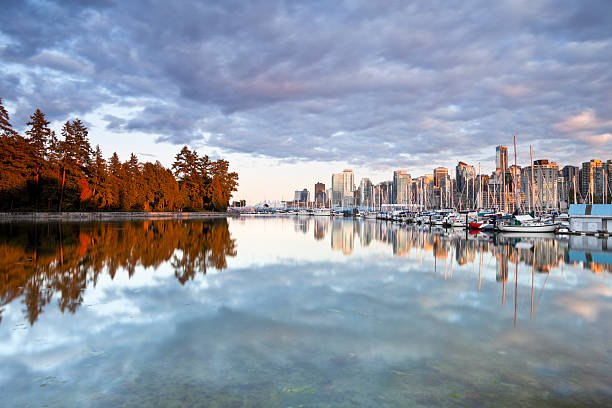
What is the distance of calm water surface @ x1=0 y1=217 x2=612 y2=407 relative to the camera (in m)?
6.92

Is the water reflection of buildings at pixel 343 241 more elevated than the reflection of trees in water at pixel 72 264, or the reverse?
the reflection of trees in water at pixel 72 264

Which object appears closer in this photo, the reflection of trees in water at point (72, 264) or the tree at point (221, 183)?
the reflection of trees in water at point (72, 264)

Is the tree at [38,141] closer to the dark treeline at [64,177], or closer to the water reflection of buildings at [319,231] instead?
the dark treeline at [64,177]

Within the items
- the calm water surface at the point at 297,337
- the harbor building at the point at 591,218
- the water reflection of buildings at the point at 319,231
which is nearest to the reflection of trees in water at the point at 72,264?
the calm water surface at the point at 297,337

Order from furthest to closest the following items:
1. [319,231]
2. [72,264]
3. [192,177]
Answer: [192,177], [319,231], [72,264]

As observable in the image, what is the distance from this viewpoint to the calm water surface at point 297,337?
6.92 meters

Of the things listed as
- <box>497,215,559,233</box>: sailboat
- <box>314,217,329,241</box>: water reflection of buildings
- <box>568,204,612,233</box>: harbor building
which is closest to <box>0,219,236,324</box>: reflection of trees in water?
<box>314,217,329,241</box>: water reflection of buildings

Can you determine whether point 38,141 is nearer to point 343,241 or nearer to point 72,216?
point 72,216

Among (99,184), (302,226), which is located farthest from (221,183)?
(302,226)

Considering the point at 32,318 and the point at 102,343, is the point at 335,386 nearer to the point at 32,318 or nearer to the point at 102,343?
the point at 102,343

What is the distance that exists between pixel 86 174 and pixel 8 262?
77.6 metres

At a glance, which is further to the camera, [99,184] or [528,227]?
[99,184]

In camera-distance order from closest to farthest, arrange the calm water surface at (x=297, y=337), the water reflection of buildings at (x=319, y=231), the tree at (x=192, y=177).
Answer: the calm water surface at (x=297, y=337), the water reflection of buildings at (x=319, y=231), the tree at (x=192, y=177)

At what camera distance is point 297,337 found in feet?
32.6
